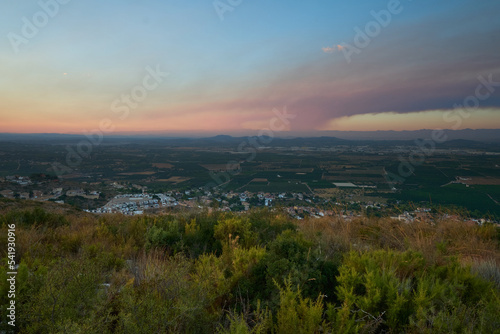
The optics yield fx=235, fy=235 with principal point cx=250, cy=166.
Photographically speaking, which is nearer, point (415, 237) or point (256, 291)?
point (256, 291)

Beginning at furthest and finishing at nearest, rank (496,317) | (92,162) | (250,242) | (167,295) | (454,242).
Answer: (92,162) < (454,242) < (250,242) < (167,295) < (496,317)

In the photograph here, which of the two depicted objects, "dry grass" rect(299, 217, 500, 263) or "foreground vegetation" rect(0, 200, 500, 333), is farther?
"dry grass" rect(299, 217, 500, 263)

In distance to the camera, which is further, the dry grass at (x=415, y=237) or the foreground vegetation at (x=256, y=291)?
the dry grass at (x=415, y=237)

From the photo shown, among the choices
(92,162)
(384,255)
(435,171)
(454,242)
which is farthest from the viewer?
(92,162)

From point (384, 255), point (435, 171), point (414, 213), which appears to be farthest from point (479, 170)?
point (384, 255)

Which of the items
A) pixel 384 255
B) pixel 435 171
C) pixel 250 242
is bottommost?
pixel 435 171

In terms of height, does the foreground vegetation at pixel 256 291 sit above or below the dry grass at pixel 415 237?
above

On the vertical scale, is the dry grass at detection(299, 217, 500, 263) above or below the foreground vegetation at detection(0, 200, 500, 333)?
below

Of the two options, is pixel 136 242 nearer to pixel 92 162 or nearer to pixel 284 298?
pixel 284 298

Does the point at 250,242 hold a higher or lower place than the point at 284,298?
lower

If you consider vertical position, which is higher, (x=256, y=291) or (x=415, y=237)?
(x=256, y=291)

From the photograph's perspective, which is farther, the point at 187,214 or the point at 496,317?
the point at 187,214
